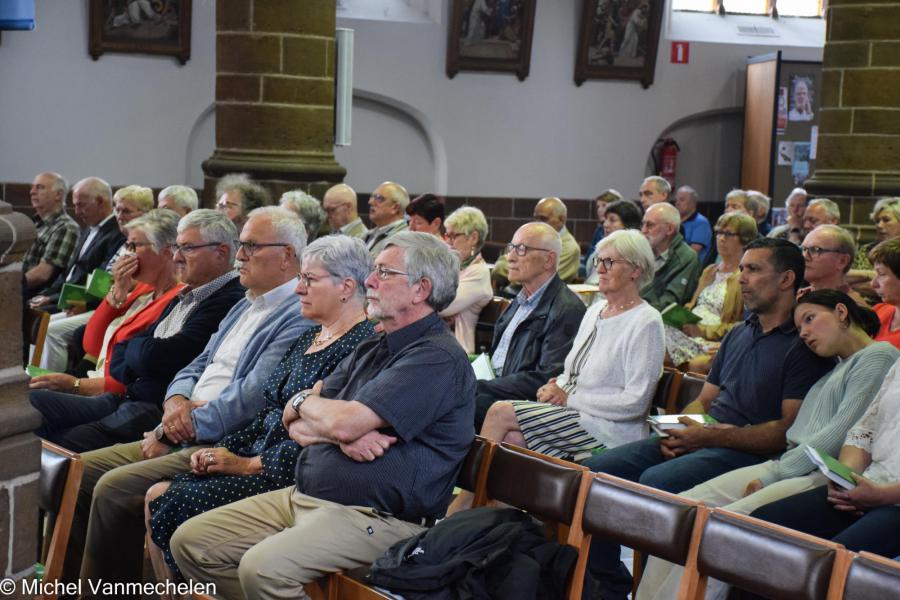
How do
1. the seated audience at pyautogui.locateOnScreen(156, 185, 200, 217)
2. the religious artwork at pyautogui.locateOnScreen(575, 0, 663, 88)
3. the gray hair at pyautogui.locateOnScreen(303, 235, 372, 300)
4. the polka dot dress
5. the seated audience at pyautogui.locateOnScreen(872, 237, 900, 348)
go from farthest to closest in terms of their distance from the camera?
1. the religious artwork at pyautogui.locateOnScreen(575, 0, 663, 88)
2. the seated audience at pyautogui.locateOnScreen(156, 185, 200, 217)
3. the seated audience at pyautogui.locateOnScreen(872, 237, 900, 348)
4. the gray hair at pyautogui.locateOnScreen(303, 235, 372, 300)
5. the polka dot dress

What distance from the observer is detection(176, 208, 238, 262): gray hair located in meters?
5.21

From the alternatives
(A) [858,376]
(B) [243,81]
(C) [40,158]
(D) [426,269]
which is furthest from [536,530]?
(C) [40,158]

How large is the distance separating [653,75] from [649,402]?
32.6 feet

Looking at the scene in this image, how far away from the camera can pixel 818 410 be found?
167 inches

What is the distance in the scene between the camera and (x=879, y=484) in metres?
3.78

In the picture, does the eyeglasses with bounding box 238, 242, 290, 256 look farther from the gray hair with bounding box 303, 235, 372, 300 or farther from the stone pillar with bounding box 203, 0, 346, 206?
the stone pillar with bounding box 203, 0, 346, 206

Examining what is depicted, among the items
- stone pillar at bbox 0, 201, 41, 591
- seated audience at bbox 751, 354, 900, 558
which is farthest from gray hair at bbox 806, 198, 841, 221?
stone pillar at bbox 0, 201, 41, 591

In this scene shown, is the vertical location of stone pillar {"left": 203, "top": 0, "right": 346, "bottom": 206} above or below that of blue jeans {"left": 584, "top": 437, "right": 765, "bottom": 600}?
above

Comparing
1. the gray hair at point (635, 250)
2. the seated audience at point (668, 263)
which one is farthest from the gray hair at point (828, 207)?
the gray hair at point (635, 250)

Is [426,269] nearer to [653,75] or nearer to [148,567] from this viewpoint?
[148,567]

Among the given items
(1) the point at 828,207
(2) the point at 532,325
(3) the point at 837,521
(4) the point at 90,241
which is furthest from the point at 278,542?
(1) the point at 828,207

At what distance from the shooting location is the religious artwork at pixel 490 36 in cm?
1352

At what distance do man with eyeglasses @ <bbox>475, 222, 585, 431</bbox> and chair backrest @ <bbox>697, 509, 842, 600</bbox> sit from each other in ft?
7.47

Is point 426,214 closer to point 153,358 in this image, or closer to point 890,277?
point 153,358
